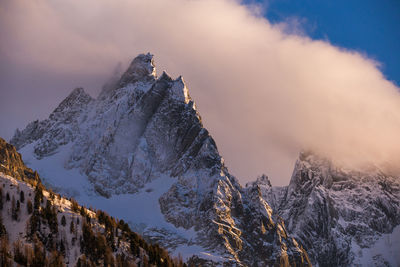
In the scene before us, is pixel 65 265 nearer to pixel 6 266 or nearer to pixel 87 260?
pixel 87 260

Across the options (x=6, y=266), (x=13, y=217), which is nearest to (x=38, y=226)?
(x=13, y=217)

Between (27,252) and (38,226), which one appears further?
(38,226)

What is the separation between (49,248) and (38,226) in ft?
29.9

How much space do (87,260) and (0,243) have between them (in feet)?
92.8

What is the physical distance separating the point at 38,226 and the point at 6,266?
1073 inches

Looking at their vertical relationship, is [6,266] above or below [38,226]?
below

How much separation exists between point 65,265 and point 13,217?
2351cm

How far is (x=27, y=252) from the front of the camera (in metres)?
182

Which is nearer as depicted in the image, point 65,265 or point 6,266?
point 6,266

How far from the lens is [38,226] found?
198375mm

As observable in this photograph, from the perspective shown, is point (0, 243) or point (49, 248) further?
point (49, 248)

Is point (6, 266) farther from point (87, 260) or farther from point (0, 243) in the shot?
point (87, 260)

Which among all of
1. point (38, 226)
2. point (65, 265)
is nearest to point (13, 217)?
point (38, 226)

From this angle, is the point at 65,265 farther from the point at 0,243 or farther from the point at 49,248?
the point at 0,243
